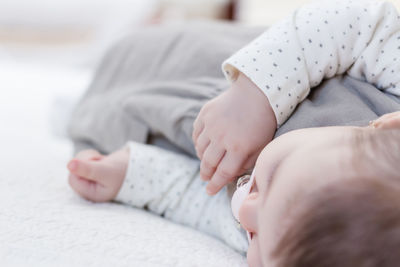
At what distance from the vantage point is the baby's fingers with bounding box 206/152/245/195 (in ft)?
1.98

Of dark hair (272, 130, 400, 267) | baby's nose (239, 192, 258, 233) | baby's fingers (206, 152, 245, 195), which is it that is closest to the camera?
dark hair (272, 130, 400, 267)

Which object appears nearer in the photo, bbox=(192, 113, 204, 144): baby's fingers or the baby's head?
the baby's head

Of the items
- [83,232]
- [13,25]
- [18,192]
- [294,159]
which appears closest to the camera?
[294,159]

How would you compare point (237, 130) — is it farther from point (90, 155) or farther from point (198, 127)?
point (90, 155)

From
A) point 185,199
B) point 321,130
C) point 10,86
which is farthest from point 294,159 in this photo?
point 10,86

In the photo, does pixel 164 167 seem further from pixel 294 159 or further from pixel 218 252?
pixel 294 159

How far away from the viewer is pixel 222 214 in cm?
68

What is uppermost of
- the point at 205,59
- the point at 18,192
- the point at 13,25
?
the point at 205,59

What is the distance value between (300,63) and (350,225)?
27cm

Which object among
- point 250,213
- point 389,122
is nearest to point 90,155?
point 250,213

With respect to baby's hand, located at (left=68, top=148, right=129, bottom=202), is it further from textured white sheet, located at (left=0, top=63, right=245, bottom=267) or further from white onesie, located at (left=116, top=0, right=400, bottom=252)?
white onesie, located at (left=116, top=0, right=400, bottom=252)

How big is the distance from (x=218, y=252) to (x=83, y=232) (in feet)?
0.53

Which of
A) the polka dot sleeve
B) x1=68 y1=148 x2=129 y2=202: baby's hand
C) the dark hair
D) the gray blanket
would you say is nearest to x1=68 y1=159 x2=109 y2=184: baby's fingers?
x1=68 y1=148 x2=129 y2=202: baby's hand

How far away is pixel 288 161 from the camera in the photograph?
46 cm
